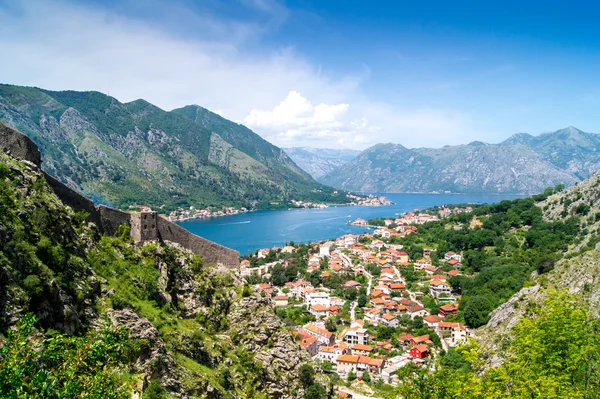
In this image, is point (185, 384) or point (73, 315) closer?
point (73, 315)

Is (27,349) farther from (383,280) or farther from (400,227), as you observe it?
(400,227)

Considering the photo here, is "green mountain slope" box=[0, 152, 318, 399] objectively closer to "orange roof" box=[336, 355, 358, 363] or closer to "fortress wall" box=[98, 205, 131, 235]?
"fortress wall" box=[98, 205, 131, 235]

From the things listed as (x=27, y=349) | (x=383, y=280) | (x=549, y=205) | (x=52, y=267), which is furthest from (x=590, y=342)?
(x=549, y=205)

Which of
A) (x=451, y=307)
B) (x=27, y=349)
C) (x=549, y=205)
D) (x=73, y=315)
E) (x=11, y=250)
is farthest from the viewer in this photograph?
(x=549, y=205)

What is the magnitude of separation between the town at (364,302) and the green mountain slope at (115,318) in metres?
4.23

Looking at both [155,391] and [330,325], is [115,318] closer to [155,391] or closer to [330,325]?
[155,391]

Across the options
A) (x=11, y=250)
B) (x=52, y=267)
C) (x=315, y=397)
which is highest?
(x=11, y=250)

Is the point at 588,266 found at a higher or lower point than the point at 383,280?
higher

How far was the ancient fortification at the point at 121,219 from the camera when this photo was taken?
46.5 ft

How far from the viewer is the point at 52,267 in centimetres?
1115

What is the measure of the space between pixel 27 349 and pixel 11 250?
5.16 m

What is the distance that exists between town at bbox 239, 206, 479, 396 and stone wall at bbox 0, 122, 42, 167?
12.7 metres

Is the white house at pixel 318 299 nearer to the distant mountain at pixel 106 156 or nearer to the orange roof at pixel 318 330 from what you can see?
the orange roof at pixel 318 330

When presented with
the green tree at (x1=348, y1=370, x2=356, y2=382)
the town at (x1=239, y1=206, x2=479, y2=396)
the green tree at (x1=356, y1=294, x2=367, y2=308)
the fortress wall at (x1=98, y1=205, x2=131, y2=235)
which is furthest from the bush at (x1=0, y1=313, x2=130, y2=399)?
the green tree at (x1=356, y1=294, x2=367, y2=308)
